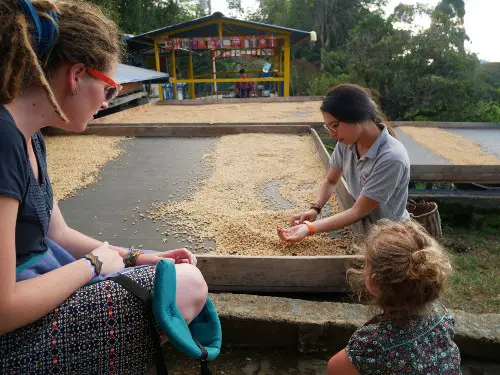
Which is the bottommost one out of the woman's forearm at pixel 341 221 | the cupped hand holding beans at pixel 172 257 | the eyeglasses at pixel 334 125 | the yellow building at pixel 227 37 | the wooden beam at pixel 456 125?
the wooden beam at pixel 456 125

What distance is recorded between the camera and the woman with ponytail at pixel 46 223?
39.0 inches

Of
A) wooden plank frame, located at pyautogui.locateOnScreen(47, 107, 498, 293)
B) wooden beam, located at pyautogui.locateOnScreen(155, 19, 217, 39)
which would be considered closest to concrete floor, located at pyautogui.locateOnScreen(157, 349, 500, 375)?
wooden plank frame, located at pyautogui.locateOnScreen(47, 107, 498, 293)

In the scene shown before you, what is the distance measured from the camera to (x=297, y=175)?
14.1 feet

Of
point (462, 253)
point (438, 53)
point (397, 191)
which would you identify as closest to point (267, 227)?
point (397, 191)

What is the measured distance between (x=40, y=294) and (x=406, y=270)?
1047mm

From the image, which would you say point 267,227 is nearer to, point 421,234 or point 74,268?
point 421,234

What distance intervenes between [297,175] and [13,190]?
3496mm

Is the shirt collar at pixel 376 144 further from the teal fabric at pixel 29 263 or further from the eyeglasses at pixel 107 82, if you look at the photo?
the teal fabric at pixel 29 263

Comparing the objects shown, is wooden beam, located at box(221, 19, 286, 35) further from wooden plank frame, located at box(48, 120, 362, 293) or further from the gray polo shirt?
wooden plank frame, located at box(48, 120, 362, 293)

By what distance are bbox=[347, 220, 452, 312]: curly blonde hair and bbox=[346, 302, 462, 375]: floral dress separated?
0.05 m

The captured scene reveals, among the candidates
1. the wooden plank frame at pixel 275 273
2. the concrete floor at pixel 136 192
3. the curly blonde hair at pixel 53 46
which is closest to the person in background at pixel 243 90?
the concrete floor at pixel 136 192

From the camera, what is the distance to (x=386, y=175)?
2275 mm

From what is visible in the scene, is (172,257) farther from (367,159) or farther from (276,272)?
(367,159)

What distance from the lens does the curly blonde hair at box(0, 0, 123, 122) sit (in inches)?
38.5
